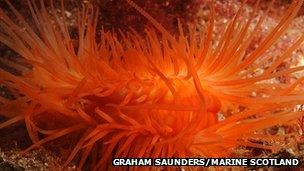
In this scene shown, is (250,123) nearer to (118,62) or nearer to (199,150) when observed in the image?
(199,150)

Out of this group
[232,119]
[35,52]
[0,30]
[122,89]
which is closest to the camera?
[232,119]

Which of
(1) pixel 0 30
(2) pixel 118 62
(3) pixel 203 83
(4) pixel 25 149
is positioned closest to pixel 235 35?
(3) pixel 203 83

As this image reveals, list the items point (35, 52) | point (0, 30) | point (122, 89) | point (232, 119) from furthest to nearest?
point (0, 30), point (35, 52), point (122, 89), point (232, 119)

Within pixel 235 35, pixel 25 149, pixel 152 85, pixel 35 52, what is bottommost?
pixel 25 149

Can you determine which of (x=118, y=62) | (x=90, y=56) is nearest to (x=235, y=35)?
(x=118, y=62)

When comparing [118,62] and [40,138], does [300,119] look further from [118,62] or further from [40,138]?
[40,138]

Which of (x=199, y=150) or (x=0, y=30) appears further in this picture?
(x=0, y=30)

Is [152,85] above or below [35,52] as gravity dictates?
below
